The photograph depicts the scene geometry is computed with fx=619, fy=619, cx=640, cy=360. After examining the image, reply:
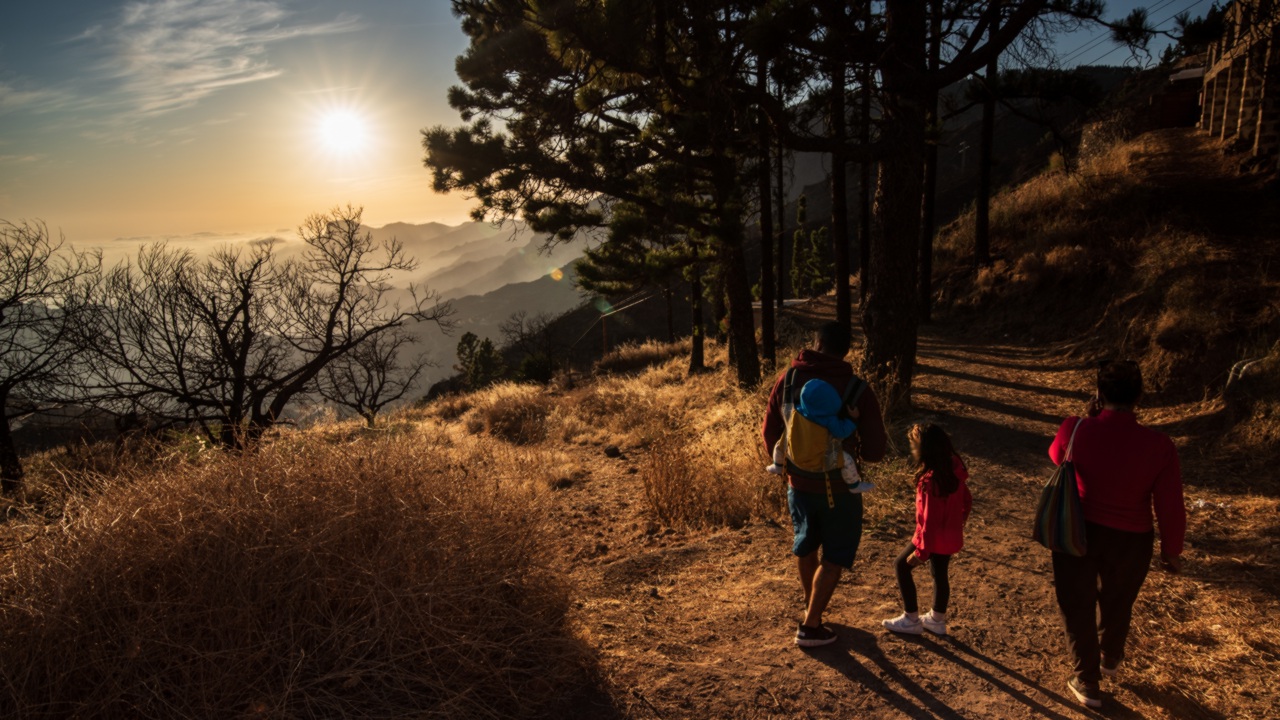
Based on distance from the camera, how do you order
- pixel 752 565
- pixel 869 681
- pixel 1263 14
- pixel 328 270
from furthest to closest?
pixel 328 270 < pixel 1263 14 < pixel 752 565 < pixel 869 681

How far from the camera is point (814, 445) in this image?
128 inches

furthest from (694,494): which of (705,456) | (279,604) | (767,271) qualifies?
(767,271)

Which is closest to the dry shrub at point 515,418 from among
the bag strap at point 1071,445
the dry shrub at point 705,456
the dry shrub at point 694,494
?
the dry shrub at point 705,456

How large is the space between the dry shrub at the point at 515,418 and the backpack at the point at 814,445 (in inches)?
373

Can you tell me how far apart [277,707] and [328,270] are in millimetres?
14704

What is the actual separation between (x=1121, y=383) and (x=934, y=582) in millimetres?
1470

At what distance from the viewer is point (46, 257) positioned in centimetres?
1551

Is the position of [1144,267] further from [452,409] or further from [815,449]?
[452,409]

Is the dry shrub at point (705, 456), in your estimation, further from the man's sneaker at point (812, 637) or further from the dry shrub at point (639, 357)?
the dry shrub at point (639, 357)

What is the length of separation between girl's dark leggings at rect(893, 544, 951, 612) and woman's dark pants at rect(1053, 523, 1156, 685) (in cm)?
59

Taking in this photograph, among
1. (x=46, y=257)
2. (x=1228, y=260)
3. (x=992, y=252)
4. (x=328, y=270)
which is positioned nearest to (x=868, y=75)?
(x=1228, y=260)

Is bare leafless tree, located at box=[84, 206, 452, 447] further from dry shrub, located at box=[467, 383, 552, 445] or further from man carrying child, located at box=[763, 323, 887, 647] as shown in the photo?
man carrying child, located at box=[763, 323, 887, 647]

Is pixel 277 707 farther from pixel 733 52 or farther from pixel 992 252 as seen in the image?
pixel 992 252

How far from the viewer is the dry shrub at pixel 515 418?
1338 cm
